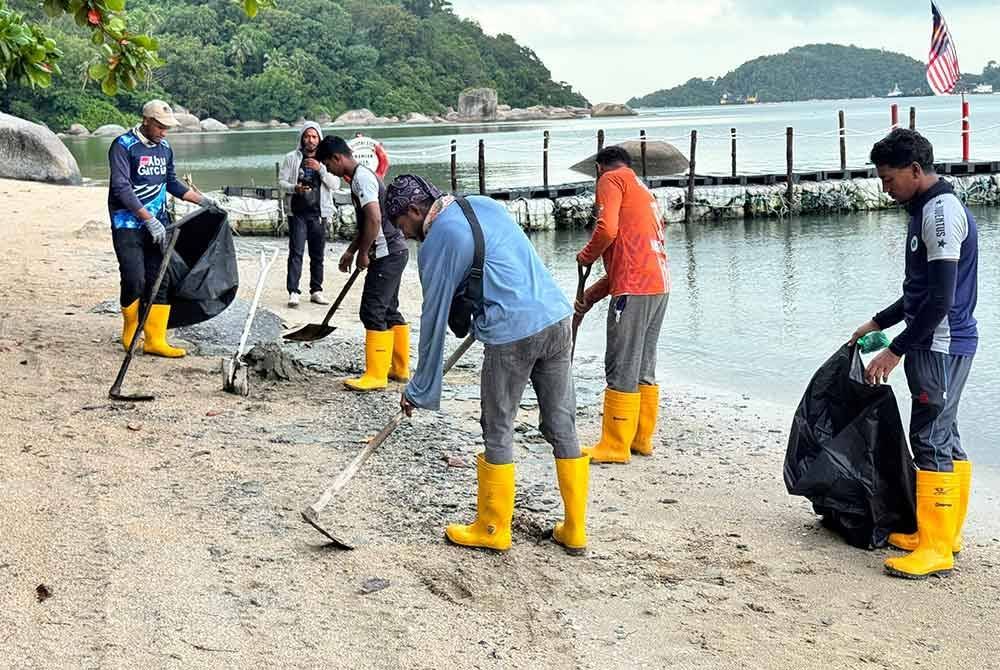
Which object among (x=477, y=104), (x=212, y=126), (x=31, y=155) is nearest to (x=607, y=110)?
(x=477, y=104)

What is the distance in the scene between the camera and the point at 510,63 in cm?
13912

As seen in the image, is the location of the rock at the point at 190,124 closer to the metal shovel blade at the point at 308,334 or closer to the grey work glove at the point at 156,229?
the metal shovel blade at the point at 308,334

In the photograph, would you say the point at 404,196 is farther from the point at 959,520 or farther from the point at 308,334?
the point at 308,334

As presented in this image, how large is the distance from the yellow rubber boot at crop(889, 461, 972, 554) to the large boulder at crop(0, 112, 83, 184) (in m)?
27.8

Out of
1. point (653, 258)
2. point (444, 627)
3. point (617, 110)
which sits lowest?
point (444, 627)

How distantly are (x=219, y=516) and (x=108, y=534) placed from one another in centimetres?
50

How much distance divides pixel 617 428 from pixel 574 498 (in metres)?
1.55

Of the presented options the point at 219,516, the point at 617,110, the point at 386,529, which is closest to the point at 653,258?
the point at 386,529

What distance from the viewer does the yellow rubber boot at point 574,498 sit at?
4.72 meters

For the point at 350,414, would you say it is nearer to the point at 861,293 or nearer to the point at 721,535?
the point at 721,535

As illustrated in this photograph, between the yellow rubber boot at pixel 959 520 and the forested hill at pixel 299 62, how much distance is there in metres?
77.4

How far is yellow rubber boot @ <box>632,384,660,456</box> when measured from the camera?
21.1 ft

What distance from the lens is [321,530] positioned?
180 inches

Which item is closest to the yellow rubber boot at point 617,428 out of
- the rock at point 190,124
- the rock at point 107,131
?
the rock at point 107,131
